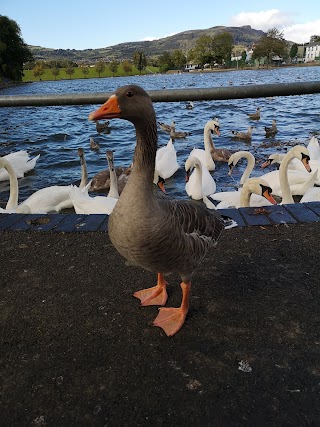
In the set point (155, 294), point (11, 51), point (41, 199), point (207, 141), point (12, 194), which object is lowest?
point (41, 199)

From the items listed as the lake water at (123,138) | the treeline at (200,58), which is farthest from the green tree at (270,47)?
the lake water at (123,138)

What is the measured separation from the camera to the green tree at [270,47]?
484 feet

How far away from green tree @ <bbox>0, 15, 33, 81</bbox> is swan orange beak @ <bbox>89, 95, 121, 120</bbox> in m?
82.9

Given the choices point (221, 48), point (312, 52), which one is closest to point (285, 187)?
point (221, 48)

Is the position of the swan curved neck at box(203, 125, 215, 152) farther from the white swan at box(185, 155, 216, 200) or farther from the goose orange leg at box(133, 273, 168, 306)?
the goose orange leg at box(133, 273, 168, 306)

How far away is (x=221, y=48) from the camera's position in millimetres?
154250

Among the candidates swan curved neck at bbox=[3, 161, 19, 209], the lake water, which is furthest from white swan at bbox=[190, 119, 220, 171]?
swan curved neck at bbox=[3, 161, 19, 209]

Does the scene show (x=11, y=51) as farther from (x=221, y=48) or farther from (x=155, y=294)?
(x=221, y=48)

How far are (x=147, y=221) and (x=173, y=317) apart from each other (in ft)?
2.54

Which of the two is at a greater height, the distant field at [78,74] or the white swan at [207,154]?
the distant field at [78,74]

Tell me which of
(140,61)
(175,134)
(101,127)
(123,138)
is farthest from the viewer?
(140,61)

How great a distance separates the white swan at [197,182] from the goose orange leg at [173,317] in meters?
6.63

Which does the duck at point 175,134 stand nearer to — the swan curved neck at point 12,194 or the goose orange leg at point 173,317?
the swan curved neck at point 12,194

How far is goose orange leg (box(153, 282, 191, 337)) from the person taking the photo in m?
2.64
